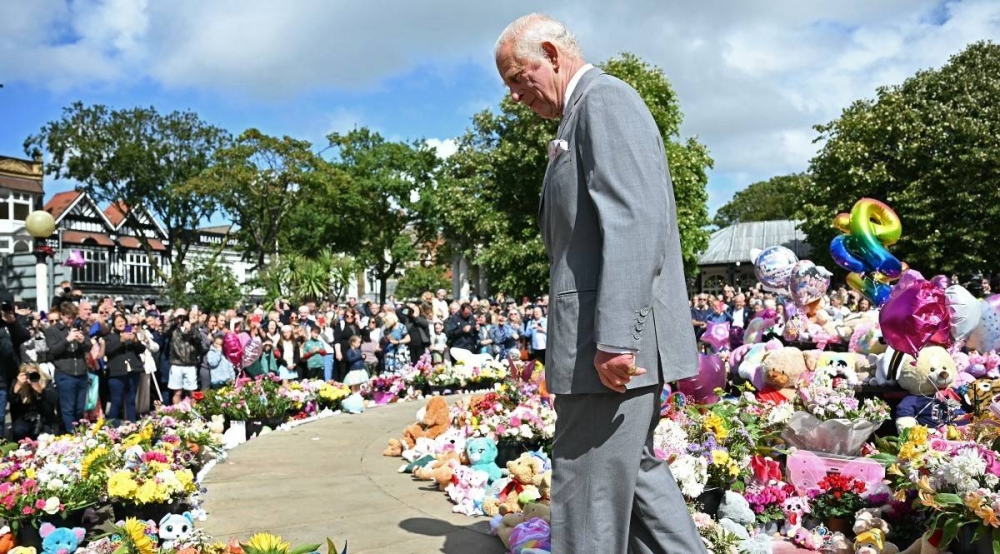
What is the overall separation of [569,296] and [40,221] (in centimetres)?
1303

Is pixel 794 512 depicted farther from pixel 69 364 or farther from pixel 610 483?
pixel 69 364

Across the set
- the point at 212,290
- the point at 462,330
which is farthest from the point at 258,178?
the point at 462,330

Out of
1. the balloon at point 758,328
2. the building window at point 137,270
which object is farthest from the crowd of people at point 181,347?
the building window at point 137,270

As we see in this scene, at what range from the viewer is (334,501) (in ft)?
17.1

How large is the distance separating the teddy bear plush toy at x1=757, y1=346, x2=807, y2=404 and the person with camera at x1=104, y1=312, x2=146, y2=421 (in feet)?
25.5

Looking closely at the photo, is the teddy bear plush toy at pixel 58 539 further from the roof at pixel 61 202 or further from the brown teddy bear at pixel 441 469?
the roof at pixel 61 202

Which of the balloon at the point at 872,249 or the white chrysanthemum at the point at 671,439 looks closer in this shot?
the white chrysanthemum at the point at 671,439

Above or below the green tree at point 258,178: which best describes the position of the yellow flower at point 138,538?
below

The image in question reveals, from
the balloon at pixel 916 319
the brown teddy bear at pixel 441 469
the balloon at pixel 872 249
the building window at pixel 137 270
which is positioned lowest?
the brown teddy bear at pixel 441 469

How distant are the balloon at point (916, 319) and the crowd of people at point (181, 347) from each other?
7506mm

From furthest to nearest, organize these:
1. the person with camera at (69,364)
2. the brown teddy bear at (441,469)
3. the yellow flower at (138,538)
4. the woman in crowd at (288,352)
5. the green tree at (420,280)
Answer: the green tree at (420,280)
the woman in crowd at (288,352)
the person with camera at (69,364)
the brown teddy bear at (441,469)
the yellow flower at (138,538)

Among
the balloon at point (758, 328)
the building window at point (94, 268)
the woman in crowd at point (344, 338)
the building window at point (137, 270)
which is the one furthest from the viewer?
the building window at point (137, 270)

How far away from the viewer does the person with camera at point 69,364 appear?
9.05m

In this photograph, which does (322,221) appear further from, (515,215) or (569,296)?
(569,296)
